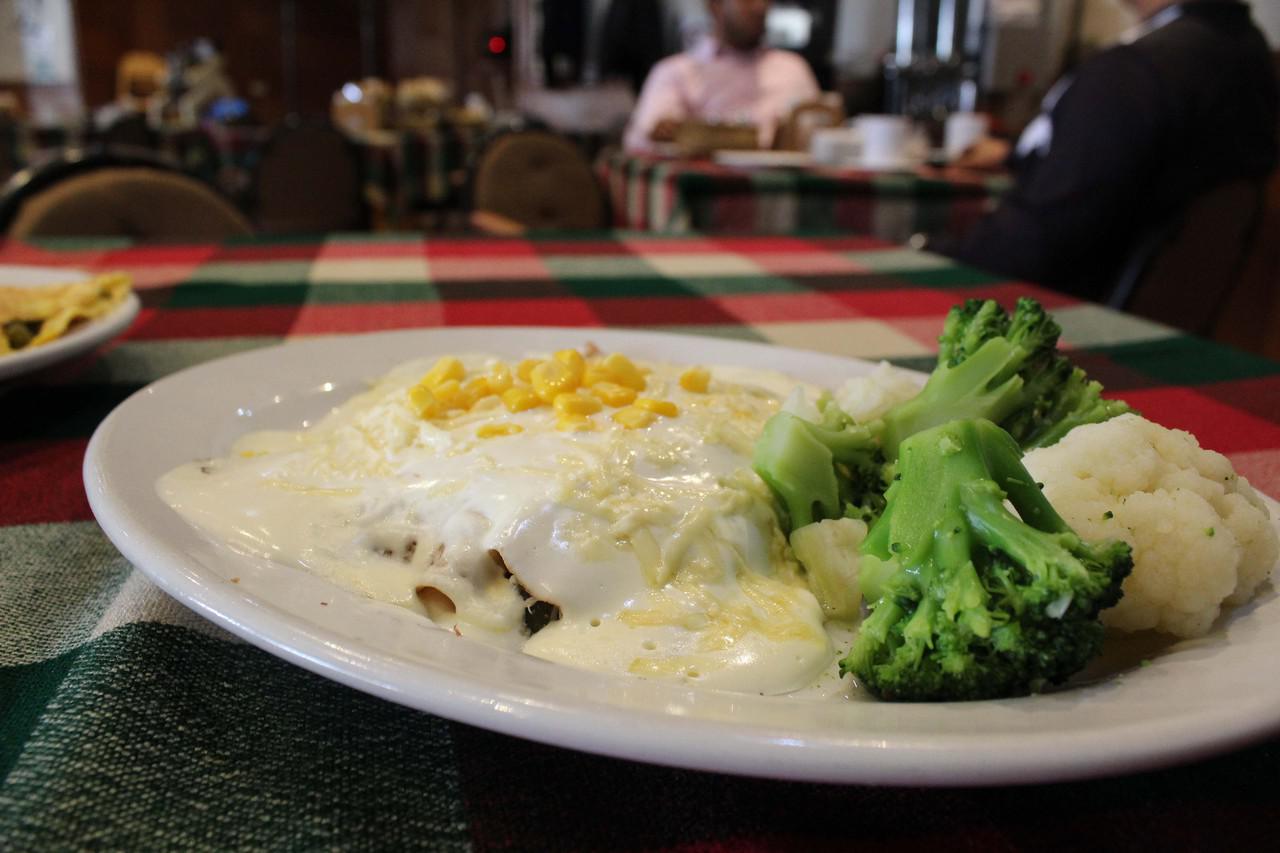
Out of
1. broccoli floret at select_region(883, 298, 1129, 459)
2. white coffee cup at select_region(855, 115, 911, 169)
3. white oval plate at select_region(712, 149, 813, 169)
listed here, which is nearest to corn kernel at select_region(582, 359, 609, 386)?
broccoli floret at select_region(883, 298, 1129, 459)

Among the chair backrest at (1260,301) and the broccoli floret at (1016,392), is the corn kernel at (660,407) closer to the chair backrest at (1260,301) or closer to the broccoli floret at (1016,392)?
the broccoli floret at (1016,392)

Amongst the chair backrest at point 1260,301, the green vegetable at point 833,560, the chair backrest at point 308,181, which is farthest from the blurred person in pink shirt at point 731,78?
the green vegetable at point 833,560

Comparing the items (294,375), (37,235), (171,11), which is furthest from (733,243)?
(171,11)

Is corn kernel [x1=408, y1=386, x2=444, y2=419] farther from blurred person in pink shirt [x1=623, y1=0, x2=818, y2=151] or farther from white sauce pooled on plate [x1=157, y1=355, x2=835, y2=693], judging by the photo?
blurred person in pink shirt [x1=623, y1=0, x2=818, y2=151]

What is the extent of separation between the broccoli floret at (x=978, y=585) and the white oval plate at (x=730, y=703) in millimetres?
25

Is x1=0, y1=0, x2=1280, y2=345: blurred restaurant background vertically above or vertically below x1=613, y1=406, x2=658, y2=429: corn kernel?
above

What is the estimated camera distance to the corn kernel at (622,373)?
2.51 ft

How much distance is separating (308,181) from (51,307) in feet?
12.6

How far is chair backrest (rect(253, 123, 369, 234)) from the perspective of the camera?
14.6ft

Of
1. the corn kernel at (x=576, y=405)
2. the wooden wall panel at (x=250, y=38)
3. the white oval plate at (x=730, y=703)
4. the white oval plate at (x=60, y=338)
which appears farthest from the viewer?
the wooden wall panel at (x=250, y=38)

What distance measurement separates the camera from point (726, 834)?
0.45 metres

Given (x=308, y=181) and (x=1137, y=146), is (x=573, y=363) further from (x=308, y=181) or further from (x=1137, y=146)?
(x=308, y=181)

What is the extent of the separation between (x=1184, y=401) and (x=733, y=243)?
4.05 feet

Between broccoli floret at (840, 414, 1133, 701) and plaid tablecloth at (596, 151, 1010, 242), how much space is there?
247 centimetres
